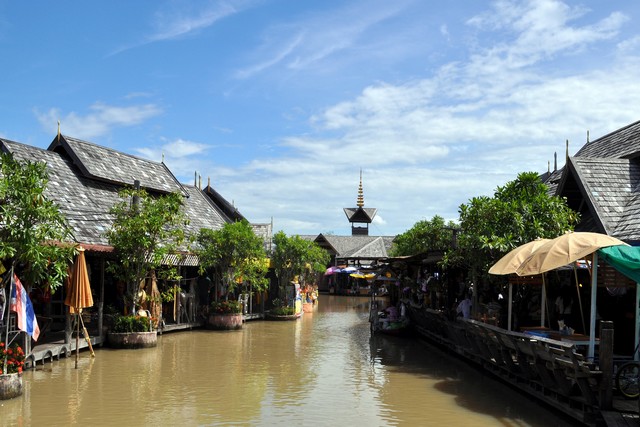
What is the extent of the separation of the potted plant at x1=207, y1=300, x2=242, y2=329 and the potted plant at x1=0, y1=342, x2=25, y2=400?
11.3 metres

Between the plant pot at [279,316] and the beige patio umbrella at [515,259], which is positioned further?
the plant pot at [279,316]

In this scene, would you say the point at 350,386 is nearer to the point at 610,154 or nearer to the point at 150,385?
the point at 150,385

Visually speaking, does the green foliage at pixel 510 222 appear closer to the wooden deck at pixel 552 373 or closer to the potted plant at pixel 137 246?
the wooden deck at pixel 552 373

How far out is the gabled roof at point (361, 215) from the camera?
63.2 m

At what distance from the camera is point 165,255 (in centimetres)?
1825

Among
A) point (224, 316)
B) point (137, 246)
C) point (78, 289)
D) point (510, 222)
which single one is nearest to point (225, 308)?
point (224, 316)

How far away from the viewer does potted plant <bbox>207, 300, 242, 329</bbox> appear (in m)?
21.9

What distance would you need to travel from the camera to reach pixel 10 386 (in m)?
10.5

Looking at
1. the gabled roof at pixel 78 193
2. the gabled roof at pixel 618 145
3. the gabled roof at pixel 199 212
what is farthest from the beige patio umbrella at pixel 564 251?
the gabled roof at pixel 199 212

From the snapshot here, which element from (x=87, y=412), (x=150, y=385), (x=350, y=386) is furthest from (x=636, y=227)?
(x=87, y=412)

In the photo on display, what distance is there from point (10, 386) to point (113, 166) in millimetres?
13857

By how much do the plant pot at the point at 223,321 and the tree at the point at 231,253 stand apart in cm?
110

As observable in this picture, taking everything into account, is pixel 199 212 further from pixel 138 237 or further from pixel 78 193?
pixel 138 237

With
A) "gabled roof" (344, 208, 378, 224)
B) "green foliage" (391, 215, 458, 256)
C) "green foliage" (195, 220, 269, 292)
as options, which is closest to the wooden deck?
"green foliage" (195, 220, 269, 292)
